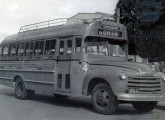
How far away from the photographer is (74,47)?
443 inches

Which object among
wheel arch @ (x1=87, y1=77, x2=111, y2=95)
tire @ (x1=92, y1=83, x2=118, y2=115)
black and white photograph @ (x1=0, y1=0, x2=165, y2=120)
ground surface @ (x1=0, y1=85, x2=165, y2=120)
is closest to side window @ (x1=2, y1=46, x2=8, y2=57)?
black and white photograph @ (x1=0, y1=0, x2=165, y2=120)

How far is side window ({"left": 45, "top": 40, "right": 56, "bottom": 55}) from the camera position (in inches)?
482

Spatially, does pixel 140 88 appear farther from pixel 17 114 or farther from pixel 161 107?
pixel 17 114

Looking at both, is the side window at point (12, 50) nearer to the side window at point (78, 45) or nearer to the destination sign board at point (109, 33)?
the side window at point (78, 45)

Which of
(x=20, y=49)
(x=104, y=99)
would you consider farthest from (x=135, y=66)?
(x=20, y=49)

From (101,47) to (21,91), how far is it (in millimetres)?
4481

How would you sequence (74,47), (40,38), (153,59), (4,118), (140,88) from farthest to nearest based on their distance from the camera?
(153,59)
(40,38)
(74,47)
(140,88)
(4,118)

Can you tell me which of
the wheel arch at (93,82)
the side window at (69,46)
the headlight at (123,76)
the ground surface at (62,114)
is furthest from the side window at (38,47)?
the headlight at (123,76)

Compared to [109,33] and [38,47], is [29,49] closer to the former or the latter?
[38,47]

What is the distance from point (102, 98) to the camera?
10.1 meters

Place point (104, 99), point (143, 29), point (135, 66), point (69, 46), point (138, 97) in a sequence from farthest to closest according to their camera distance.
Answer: point (143, 29) → point (69, 46) → point (104, 99) → point (135, 66) → point (138, 97)

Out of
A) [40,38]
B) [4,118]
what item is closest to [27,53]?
[40,38]

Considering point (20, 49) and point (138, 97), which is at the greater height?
point (20, 49)

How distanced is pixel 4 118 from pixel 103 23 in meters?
4.44
